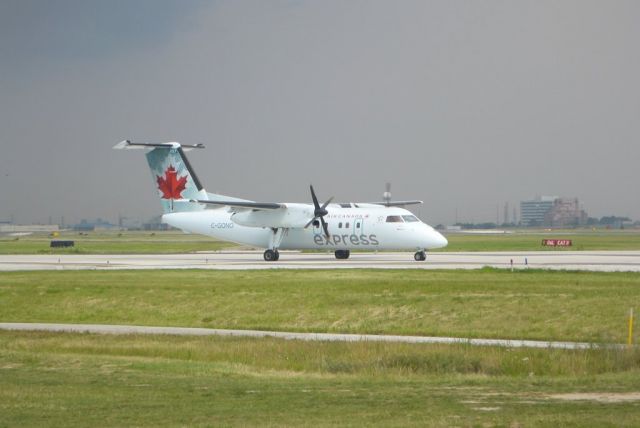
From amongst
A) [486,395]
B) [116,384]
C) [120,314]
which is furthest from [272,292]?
[486,395]

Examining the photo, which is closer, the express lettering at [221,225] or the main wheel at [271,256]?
the main wheel at [271,256]

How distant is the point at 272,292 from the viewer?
1443 inches

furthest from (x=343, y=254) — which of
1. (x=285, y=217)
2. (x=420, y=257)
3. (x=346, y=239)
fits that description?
(x=420, y=257)

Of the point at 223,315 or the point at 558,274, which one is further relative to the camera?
the point at 558,274

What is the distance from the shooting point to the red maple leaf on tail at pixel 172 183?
65438 millimetres

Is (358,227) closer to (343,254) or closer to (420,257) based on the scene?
(343,254)

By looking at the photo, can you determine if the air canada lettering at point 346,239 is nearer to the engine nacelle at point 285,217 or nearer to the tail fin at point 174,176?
the engine nacelle at point 285,217

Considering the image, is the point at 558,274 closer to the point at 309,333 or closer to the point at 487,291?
the point at 487,291

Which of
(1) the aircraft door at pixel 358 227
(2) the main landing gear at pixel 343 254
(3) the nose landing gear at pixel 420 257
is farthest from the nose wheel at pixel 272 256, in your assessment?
(3) the nose landing gear at pixel 420 257

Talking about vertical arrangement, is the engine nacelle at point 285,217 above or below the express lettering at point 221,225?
above

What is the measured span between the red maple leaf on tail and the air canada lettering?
454 inches

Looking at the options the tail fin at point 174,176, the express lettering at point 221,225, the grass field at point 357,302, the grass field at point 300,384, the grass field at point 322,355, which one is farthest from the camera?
the tail fin at point 174,176

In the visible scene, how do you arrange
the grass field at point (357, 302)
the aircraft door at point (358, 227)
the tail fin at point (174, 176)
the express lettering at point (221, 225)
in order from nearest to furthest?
the grass field at point (357, 302), the aircraft door at point (358, 227), the express lettering at point (221, 225), the tail fin at point (174, 176)

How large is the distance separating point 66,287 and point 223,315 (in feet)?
30.1
